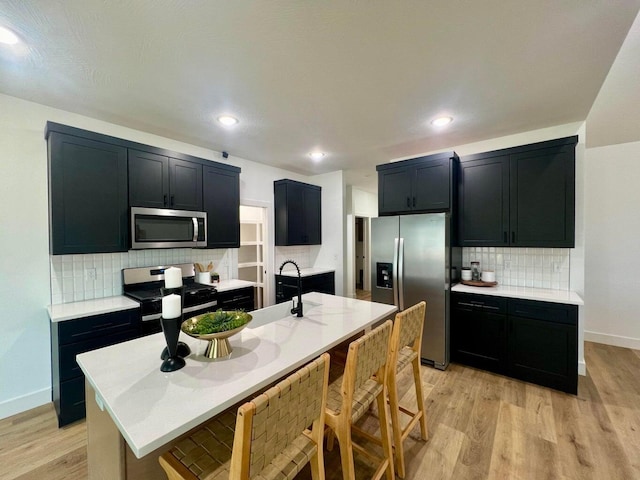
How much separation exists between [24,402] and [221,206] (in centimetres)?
256

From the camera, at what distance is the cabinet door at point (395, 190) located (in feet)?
11.6

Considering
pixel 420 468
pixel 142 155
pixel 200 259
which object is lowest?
pixel 420 468

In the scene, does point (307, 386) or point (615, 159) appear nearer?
point (307, 386)

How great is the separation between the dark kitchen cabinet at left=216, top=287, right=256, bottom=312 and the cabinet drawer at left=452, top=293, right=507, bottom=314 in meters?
2.52

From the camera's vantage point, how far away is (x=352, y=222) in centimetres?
624

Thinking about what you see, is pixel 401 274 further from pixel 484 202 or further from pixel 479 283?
pixel 484 202

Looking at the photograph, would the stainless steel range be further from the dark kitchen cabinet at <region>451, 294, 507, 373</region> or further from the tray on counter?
the tray on counter

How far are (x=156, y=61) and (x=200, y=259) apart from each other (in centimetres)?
236

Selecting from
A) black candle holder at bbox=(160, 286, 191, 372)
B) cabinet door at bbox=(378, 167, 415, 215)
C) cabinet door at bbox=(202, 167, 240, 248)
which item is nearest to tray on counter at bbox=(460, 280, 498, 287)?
cabinet door at bbox=(378, 167, 415, 215)

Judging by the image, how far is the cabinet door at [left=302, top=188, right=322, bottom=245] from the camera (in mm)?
4798

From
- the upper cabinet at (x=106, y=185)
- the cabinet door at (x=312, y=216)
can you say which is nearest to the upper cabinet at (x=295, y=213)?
the cabinet door at (x=312, y=216)

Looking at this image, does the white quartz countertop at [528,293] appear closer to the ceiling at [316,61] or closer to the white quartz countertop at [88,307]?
the ceiling at [316,61]

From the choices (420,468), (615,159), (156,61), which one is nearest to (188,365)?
(420,468)

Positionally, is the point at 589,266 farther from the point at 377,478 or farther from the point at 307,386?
the point at 307,386
